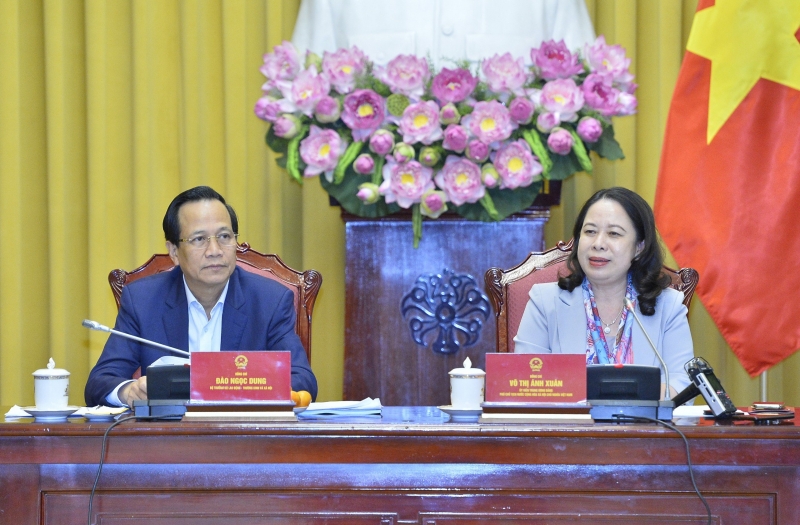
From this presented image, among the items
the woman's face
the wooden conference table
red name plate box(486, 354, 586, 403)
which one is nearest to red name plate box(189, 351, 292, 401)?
the wooden conference table

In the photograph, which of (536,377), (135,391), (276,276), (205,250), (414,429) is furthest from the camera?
(276,276)

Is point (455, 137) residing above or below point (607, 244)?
above

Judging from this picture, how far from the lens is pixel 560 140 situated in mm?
2418

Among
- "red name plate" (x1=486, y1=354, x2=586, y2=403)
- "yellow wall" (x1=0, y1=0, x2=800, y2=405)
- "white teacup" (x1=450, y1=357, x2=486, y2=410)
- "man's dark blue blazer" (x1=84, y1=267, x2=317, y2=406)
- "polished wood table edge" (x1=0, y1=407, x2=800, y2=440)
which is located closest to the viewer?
"polished wood table edge" (x1=0, y1=407, x2=800, y2=440)

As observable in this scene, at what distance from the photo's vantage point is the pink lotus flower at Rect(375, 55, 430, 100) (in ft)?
7.90

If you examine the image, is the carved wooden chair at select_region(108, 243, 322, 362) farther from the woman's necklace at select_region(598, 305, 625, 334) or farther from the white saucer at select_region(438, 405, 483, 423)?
A: the white saucer at select_region(438, 405, 483, 423)

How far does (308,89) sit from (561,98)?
0.66m

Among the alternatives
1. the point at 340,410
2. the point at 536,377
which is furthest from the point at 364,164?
the point at 536,377

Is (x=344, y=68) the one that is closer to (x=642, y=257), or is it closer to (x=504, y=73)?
(x=504, y=73)

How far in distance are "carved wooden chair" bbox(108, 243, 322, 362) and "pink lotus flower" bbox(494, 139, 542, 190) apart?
59 centimetres

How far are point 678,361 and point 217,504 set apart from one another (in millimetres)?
1238

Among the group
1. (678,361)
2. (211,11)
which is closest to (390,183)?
(678,361)

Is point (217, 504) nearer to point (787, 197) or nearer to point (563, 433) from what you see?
point (563, 433)

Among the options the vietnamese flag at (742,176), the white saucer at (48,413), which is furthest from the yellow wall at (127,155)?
the white saucer at (48,413)
